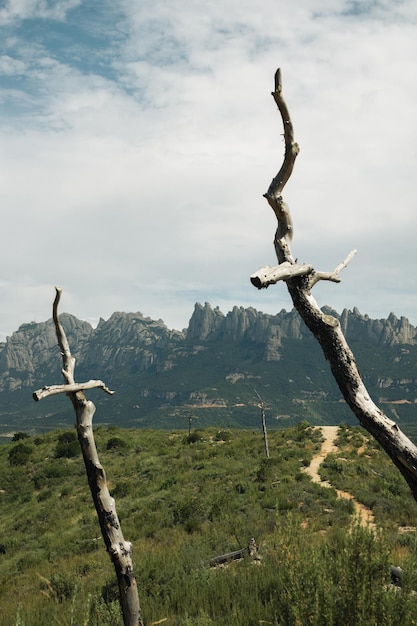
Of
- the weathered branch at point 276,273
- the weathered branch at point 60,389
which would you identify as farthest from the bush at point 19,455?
the weathered branch at point 276,273

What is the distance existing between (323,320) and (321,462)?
76.4 ft

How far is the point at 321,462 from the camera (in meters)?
25.0

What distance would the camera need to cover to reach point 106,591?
926 cm

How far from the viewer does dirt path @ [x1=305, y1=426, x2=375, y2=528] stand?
15461mm

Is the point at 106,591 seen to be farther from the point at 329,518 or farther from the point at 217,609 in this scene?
the point at 329,518

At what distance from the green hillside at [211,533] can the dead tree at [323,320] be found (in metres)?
2.02

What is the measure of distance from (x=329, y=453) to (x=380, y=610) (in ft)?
77.5

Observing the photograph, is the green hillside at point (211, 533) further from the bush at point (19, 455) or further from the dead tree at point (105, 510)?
the dead tree at point (105, 510)

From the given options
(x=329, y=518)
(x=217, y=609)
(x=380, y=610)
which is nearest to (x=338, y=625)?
(x=380, y=610)

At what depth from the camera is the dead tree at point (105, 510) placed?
19.2 ft

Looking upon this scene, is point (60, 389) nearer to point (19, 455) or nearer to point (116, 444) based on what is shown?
point (19, 455)

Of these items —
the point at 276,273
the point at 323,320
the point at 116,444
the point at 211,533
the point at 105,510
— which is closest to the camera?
the point at 276,273

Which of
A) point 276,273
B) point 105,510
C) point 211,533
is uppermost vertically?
point 276,273

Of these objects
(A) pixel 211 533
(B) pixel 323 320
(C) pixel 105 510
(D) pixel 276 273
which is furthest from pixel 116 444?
(D) pixel 276 273
